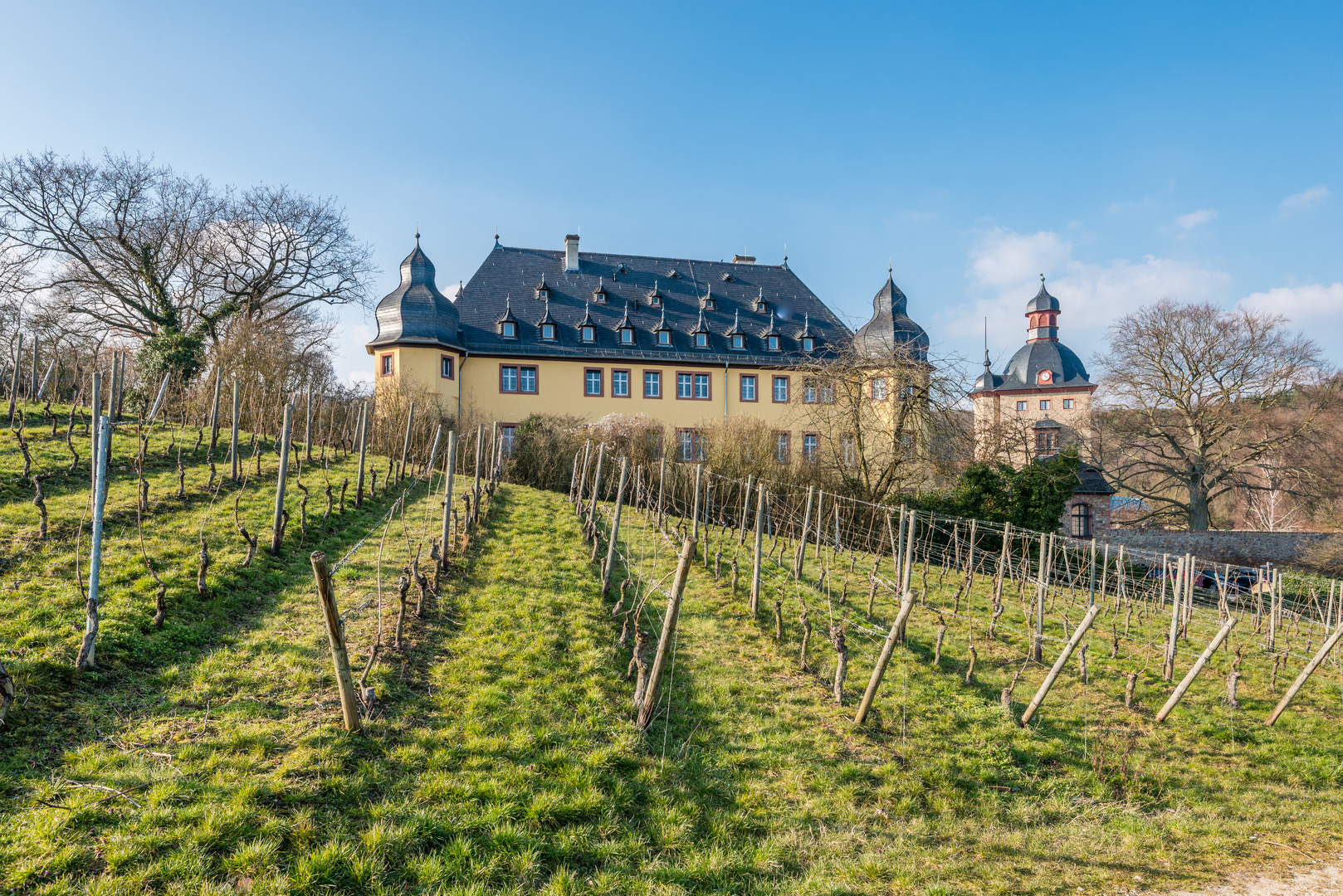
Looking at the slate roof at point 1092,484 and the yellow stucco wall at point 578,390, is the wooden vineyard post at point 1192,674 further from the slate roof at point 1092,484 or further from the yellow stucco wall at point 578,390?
the slate roof at point 1092,484

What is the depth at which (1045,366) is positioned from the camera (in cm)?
4262

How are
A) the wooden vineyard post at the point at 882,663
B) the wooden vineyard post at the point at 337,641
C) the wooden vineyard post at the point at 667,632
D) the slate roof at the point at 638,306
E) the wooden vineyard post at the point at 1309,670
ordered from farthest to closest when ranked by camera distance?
the slate roof at the point at 638,306 → the wooden vineyard post at the point at 1309,670 → the wooden vineyard post at the point at 882,663 → the wooden vineyard post at the point at 667,632 → the wooden vineyard post at the point at 337,641

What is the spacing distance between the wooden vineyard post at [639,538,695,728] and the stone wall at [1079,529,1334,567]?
26201 mm

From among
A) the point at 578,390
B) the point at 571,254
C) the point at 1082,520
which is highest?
the point at 571,254

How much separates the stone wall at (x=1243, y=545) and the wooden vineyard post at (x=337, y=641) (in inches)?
1113

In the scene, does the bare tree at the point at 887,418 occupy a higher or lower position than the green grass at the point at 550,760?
higher

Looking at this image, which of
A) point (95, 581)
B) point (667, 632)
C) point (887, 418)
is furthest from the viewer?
point (887, 418)

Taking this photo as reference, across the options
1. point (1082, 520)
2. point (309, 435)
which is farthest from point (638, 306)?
point (1082, 520)

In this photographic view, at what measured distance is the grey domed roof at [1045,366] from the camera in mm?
42062

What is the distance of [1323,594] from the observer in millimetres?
22031

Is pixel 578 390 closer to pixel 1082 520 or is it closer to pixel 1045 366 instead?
pixel 1082 520

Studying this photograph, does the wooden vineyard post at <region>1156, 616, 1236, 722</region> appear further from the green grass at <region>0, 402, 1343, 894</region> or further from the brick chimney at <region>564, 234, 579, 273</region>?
the brick chimney at <region>564, 234, 579, 273</region>

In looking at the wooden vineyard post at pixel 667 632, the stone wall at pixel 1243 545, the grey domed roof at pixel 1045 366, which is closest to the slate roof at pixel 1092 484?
the stone wall at pixel 1243 545

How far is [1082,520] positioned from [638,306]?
802 inches
